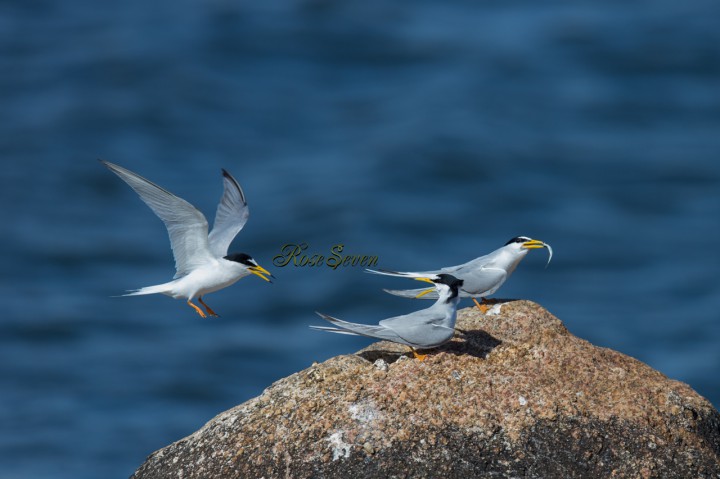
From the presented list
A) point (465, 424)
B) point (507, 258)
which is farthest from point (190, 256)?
point (465, 424)

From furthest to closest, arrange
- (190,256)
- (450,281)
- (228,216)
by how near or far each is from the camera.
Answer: (228,216)
(190,256)
(450,281)

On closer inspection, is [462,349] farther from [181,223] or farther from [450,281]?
[181,223]

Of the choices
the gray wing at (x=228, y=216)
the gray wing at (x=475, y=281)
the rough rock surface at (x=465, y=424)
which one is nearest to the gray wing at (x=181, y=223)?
the gray wing at (x=228, y=216)

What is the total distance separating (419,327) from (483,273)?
133 centimetres

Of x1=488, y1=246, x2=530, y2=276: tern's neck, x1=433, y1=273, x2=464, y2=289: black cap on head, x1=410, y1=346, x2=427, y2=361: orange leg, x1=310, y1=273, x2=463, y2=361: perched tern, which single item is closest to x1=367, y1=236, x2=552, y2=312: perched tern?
x1=488, y1=246, x2=530, y2=276: tern's neck

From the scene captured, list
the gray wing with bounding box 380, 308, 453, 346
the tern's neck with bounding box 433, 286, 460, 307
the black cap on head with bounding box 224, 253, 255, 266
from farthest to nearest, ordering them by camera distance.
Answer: the black cap on head with bounding box 224, 253, 255, 266, the tern's neck with bounding box 433, 286, 460, 307, the gray wing with bounding box 380, 308, 453, 346

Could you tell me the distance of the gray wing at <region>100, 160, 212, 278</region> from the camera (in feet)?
24.9

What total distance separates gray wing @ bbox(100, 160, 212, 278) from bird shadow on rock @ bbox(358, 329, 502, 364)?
1.52m

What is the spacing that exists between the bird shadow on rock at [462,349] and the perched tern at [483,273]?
1.50 feet

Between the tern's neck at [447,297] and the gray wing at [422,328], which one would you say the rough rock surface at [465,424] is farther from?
the tern's neck at [447,297]

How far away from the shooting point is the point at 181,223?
7.86 metres

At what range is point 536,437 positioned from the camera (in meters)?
6.36

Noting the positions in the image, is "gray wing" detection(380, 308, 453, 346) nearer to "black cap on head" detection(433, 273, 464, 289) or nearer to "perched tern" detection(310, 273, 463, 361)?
"perched tern" detection(310, 273, 463, 361)

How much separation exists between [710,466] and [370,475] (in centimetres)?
217
